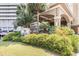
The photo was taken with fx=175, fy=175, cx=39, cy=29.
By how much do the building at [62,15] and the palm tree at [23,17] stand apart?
10 cm

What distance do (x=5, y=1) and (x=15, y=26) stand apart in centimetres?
23

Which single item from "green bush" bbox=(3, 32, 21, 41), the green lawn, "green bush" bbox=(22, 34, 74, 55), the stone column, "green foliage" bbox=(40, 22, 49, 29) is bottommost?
the green lawn

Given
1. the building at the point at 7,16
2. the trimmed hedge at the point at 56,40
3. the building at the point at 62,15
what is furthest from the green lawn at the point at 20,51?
the building at the point at 62,15

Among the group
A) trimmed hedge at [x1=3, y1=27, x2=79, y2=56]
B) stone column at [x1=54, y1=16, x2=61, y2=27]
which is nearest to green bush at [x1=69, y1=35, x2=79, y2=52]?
trimmed hedge at [x1=3, y1=27, x2=79, y2=56]

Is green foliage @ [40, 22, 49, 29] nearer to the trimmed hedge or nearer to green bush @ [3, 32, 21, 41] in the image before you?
the trimmed hedge

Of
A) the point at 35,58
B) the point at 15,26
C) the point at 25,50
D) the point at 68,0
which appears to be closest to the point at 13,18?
the point at 15,26

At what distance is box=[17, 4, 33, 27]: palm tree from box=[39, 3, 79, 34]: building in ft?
0.32

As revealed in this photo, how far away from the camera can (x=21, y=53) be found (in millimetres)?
1526

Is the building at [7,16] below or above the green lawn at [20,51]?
above

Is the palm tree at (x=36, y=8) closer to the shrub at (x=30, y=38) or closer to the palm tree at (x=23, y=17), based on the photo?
the palm tree at (x=23, y=17)

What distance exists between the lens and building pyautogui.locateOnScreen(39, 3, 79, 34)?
1.54 m

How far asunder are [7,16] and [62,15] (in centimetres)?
49

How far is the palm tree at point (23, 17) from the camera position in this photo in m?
1.54

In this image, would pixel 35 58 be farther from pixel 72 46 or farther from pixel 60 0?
pixel 60 0
